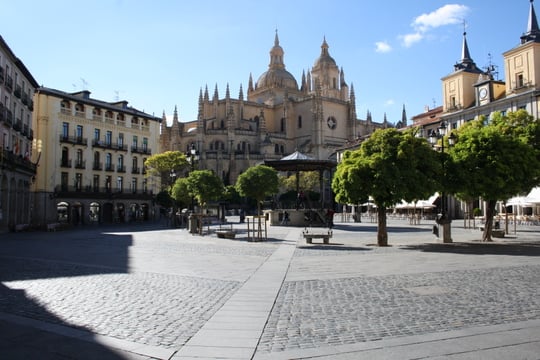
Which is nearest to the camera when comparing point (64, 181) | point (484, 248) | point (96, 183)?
point (484, 248)

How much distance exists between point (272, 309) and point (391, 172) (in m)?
10.6

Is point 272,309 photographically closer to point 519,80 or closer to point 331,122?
point 519,80

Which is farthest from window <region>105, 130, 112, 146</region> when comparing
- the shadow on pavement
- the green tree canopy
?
the shadow on pavement

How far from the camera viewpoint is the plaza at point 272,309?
5137 millimetres

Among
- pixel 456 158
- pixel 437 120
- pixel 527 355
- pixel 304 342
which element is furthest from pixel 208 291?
pixel 437 120

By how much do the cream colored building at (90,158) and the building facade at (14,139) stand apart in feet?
23.4

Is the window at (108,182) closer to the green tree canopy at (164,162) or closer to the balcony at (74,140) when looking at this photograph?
the green tree canopy at (164,162)

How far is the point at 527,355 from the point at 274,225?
3030cm

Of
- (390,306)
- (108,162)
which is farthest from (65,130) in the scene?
(390,306)

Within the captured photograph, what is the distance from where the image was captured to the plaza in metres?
5.14

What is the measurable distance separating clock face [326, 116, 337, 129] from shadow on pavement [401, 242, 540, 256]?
7192 cm

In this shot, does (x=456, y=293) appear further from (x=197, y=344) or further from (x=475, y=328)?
(x=197, y=344)

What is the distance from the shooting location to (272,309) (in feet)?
23.3

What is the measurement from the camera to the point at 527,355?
488 centimetres
